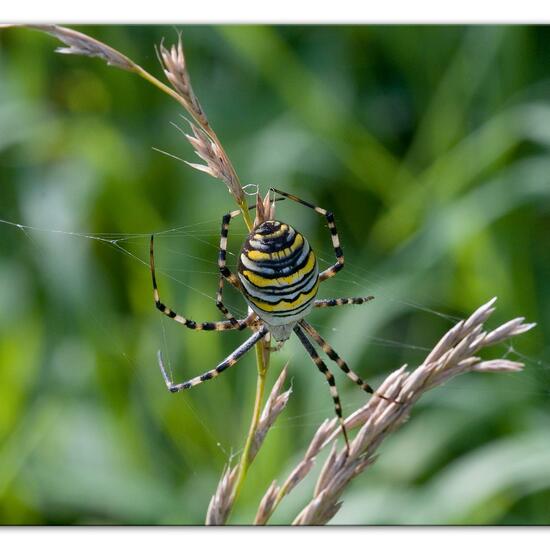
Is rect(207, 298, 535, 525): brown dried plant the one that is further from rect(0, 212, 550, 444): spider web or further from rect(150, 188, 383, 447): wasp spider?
rect(0, 212, 550, 444): spider web

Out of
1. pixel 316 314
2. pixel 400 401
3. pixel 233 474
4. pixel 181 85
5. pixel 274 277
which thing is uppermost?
pixel 181 85

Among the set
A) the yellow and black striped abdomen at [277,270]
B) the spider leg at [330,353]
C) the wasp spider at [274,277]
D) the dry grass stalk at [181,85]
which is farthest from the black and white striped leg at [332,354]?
the dry grass stalk at [181,85]

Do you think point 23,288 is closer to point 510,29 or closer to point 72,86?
point 72,86

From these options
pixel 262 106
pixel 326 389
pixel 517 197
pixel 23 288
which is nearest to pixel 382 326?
pixel 326 389

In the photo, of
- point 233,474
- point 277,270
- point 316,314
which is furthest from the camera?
point 316,314

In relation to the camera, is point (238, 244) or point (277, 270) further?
point (238, 244)

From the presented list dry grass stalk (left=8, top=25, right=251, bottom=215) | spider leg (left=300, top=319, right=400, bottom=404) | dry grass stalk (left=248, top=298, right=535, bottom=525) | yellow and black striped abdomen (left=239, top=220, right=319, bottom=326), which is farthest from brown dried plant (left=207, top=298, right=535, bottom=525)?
spider leg (left=300, top=319, right=400, bottom=404)

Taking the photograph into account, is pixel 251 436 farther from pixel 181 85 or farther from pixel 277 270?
pixel 181 85

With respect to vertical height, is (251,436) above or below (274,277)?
below

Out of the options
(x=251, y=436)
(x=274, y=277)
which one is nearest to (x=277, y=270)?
(x=274, y=277)
